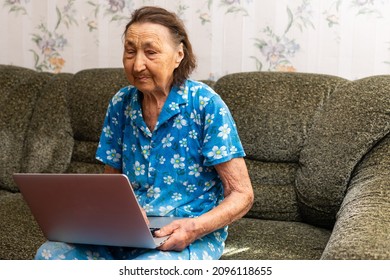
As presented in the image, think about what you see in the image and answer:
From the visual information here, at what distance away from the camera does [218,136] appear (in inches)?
68.6

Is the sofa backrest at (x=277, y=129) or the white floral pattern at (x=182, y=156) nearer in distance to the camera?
the white floral pattern at (x=182, y=156)

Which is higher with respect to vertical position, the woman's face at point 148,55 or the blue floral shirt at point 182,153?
the woman's face at point 148,55

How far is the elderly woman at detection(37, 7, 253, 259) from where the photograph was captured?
174 cm

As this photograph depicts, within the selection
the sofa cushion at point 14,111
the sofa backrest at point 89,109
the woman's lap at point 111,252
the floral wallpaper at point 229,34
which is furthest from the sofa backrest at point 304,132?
the sofa cushion at point 14,111

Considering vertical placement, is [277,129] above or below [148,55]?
below

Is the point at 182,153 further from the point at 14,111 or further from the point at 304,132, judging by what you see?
the point at 14,111

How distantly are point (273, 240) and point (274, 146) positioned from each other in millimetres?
387

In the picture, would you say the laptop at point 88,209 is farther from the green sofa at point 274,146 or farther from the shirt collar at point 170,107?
the green sofa at point 274,146

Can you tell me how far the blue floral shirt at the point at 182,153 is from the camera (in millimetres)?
1772

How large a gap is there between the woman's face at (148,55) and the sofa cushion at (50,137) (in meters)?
0.98

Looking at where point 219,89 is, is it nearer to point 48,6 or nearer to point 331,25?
point 331,25

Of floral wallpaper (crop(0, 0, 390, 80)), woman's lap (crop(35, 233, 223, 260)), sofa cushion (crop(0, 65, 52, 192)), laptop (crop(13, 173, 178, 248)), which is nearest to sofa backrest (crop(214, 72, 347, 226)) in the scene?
floral wallpaper (crop(0, 0, 390, 80))

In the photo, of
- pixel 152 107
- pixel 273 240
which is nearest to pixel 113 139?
pixel 152 107

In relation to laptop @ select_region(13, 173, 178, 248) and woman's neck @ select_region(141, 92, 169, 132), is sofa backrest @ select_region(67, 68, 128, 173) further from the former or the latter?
laptop @ select_region(13, 173, 178, 248)
